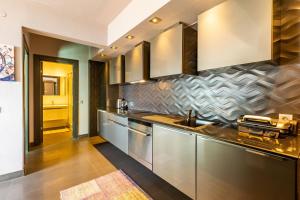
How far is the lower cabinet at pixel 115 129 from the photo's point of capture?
108 inches

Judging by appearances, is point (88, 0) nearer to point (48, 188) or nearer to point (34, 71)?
point (34, 71)


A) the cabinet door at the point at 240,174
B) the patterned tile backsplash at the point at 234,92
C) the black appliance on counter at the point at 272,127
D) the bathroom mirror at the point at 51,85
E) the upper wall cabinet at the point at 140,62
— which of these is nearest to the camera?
the cabinet door at the point at 240,174

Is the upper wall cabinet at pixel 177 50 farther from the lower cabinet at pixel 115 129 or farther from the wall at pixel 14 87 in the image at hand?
the wall at pixel 14 87

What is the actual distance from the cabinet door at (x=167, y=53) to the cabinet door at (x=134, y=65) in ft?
0.98

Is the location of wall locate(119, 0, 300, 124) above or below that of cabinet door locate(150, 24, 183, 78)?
below

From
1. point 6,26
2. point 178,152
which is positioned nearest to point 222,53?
point 178,152

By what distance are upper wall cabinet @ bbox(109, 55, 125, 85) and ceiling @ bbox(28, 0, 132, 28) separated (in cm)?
95

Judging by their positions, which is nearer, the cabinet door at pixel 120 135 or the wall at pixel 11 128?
the wall at pixel 11 128

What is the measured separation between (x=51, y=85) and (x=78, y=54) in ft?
7.05

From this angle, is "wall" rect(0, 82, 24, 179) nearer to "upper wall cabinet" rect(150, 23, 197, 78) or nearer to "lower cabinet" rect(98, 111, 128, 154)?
"lower cabinet" rect(98, 111, 128, 154)

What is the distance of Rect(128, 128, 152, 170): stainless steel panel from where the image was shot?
7.00 ft

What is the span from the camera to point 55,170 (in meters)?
2.44

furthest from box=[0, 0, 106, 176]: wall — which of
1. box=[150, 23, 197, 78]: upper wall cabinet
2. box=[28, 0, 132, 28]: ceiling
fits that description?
box=[150, 23, 197, 78]: upper wall cabinet

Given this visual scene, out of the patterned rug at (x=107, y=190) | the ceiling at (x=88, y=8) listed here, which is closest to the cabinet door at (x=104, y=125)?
the patterned rug at (x=107, y=190)
